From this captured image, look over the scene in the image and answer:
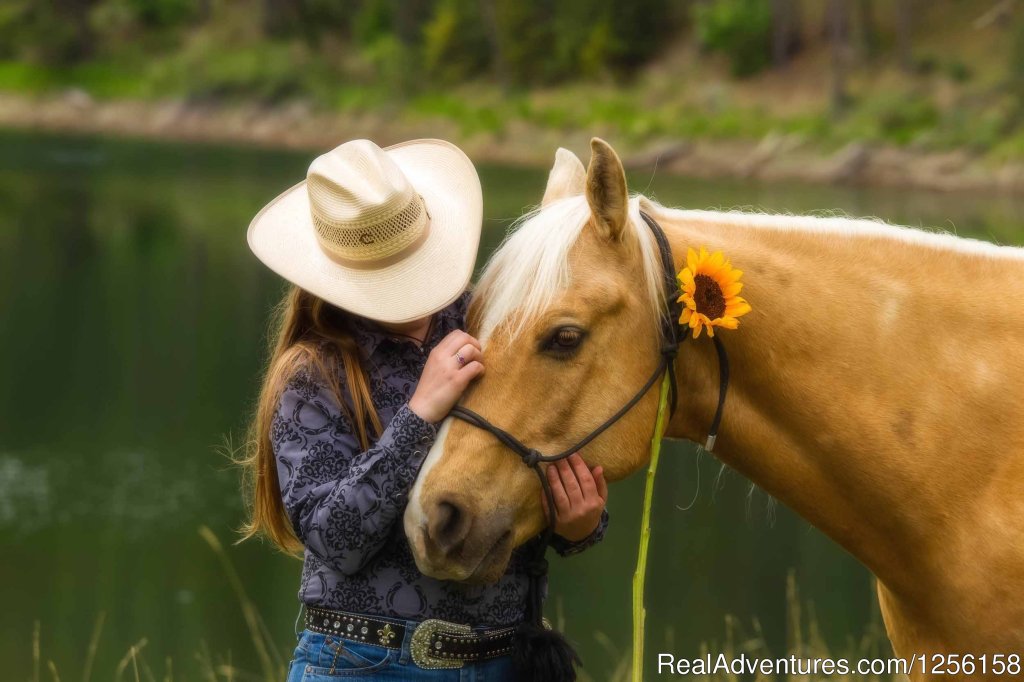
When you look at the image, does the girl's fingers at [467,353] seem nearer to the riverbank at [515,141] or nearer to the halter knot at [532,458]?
the halter knot at [532,458]

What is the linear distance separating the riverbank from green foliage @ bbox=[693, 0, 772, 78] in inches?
317

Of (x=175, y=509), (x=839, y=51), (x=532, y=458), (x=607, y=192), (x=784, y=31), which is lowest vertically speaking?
(x=784, y=31)

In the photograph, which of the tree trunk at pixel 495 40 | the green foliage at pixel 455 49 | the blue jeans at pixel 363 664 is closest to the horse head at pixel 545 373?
the blue jeans at pixel 363 664

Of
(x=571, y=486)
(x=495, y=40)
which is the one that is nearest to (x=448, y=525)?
(x=571, y=486)

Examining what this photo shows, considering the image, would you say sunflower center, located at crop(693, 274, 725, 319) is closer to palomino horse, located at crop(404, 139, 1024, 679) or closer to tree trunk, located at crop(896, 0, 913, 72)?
palomino horse, located at crop(404, 139, 1024, 679)

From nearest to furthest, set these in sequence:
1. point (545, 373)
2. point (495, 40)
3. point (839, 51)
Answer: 1. point (545, 373)
2. point (839, 51)
3. point (495, 40)

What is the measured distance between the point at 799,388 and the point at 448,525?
0.83 metres

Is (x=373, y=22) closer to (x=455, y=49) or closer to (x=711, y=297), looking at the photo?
(x=455, y=49)

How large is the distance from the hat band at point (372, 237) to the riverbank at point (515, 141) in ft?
92.8

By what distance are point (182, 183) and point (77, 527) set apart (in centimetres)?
2285

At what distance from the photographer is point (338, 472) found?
264cm

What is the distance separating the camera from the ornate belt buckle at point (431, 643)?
104 inches

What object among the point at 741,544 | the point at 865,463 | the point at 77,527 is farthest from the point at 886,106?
the point at 865,463

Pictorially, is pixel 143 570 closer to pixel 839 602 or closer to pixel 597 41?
pixel 839 602
